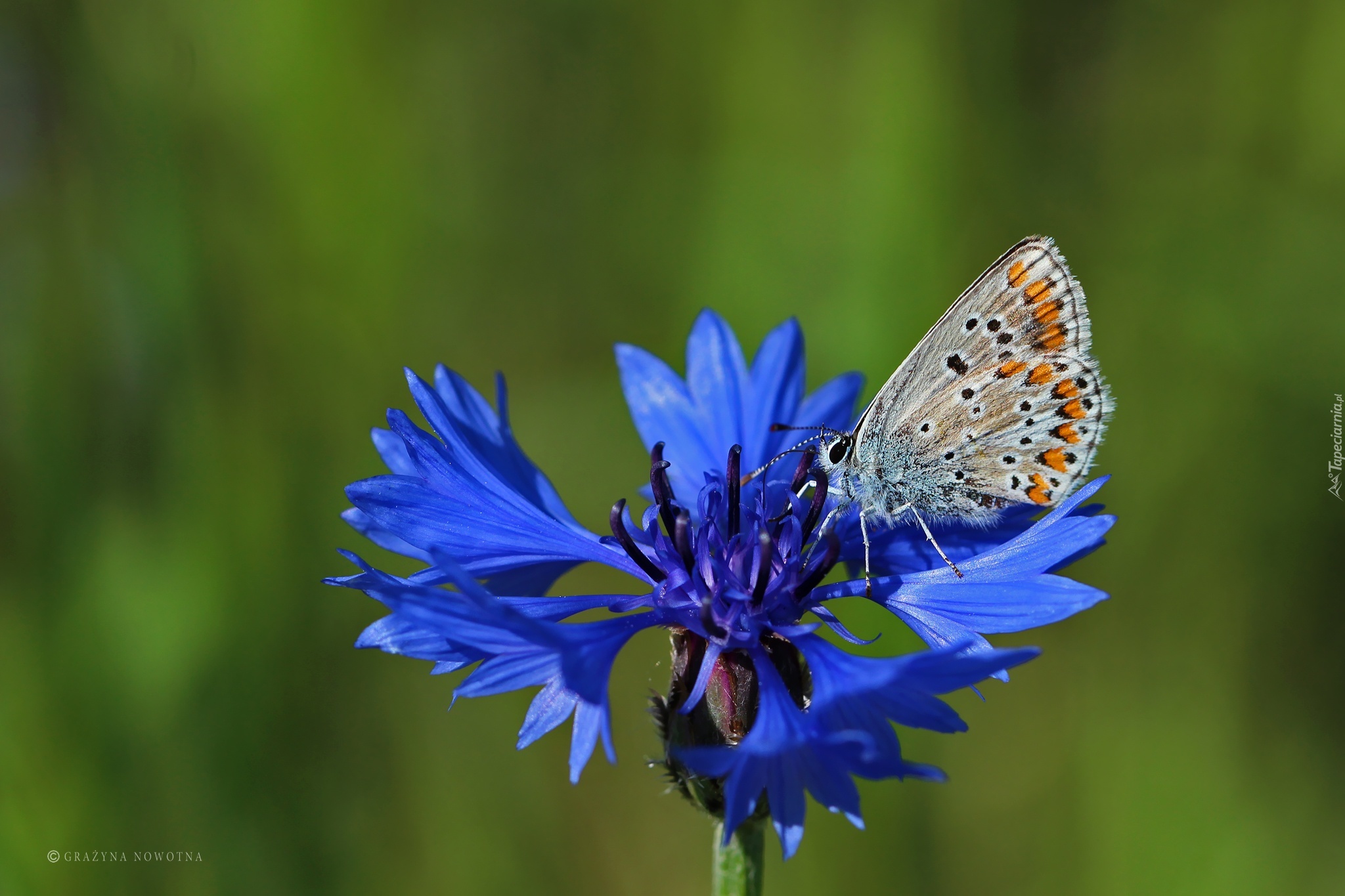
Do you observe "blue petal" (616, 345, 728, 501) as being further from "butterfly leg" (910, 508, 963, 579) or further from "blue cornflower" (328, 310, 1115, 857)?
"butterfly leg" (910, 508, 963, 579)

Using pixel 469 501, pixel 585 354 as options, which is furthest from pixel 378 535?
pixel 585 354

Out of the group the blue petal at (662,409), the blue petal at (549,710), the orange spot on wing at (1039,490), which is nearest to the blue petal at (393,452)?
the blue petal at (549,710)

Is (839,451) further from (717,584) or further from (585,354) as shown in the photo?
(585,354)

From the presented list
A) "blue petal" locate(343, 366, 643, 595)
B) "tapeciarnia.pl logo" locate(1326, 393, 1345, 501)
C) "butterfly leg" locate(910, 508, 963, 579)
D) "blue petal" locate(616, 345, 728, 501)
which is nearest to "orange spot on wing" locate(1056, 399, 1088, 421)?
"butterfly leg" locate(910, 508, 963, 579)

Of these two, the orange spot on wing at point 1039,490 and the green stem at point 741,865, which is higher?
the orange spot on wing at point 1039,490

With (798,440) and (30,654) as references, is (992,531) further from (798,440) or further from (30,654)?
(30,654)

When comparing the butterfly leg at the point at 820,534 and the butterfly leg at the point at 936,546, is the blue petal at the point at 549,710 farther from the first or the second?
the butterfly leg at the point at 936,546

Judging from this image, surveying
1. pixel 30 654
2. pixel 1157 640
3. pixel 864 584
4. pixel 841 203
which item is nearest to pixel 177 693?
pixel 30 654
